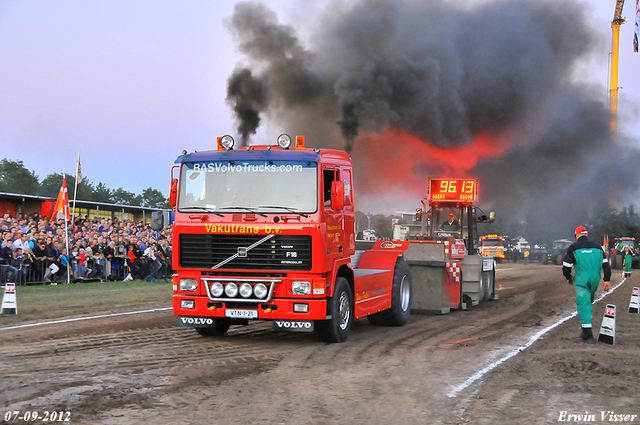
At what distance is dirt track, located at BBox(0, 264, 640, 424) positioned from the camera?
5258mm

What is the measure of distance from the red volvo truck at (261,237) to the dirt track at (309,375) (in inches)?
22.5

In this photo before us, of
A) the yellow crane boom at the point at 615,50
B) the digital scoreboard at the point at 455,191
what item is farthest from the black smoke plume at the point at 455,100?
the yellow crane boom at the point at 615,50

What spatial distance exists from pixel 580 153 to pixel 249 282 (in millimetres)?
28608

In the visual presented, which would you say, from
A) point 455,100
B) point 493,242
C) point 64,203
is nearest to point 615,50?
point 493,242

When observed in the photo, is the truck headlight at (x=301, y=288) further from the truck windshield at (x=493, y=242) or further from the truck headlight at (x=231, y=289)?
the truck windshield at (x=493, y=242)

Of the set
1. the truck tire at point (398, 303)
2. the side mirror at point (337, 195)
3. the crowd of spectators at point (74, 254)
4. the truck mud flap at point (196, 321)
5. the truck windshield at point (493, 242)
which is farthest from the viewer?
the truck windshield at point (493, 242)

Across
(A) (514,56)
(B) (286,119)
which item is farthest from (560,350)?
(A) (514,56)

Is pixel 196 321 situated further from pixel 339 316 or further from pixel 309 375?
pixel 309 375

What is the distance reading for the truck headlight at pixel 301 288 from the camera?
320 inches

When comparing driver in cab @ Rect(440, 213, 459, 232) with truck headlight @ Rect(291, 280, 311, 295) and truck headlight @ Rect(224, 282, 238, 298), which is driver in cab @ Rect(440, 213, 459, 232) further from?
truck headlight @ Rect(224, 282, 238, 298)

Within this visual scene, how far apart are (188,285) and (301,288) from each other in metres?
1.63

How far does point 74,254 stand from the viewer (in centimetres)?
1881

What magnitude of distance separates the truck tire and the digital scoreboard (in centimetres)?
440

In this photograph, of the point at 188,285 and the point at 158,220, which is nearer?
the point at 188,285
